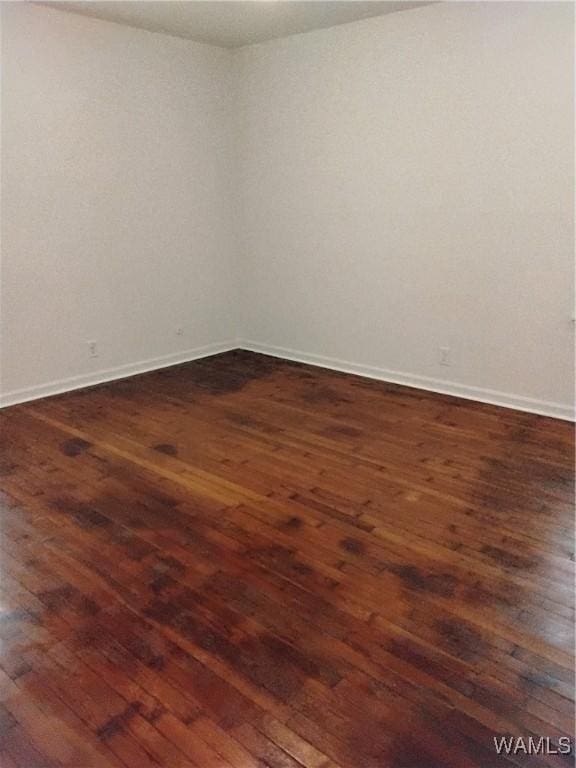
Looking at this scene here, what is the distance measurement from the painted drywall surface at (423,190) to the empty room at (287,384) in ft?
0.06

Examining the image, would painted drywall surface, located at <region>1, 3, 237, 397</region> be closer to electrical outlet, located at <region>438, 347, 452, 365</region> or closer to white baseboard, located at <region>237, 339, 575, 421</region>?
white baseboard, located at <region>237, 339, 575, 421</region>

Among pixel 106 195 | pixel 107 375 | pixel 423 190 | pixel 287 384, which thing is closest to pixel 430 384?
pixel 287 384

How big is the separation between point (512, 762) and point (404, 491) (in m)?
1.45

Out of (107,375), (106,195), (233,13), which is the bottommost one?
(107,375)

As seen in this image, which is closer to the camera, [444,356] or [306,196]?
[444,356]

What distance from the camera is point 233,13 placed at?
12.6 feet

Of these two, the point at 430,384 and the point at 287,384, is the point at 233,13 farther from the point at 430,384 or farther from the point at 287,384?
the point at 430,384

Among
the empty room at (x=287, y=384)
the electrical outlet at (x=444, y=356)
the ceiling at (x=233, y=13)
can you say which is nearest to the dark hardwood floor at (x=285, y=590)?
the empty room at (x=287, y=384)

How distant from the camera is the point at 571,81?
3.33 metres

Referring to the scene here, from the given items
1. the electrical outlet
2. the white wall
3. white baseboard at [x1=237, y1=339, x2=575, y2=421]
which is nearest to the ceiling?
the white wall

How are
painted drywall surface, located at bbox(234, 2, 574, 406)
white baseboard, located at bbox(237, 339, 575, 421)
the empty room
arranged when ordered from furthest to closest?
1. white baseboard, located at bbox(237, 339, 575, 421)
2. painted drywall surface, located at bbox(234, 2, 574, 406)
3. the empty room

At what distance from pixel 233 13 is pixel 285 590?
3.46m

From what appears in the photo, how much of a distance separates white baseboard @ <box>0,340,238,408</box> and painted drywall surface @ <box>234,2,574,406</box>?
72cm

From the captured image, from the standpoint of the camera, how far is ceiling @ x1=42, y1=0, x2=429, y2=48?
368 cm
